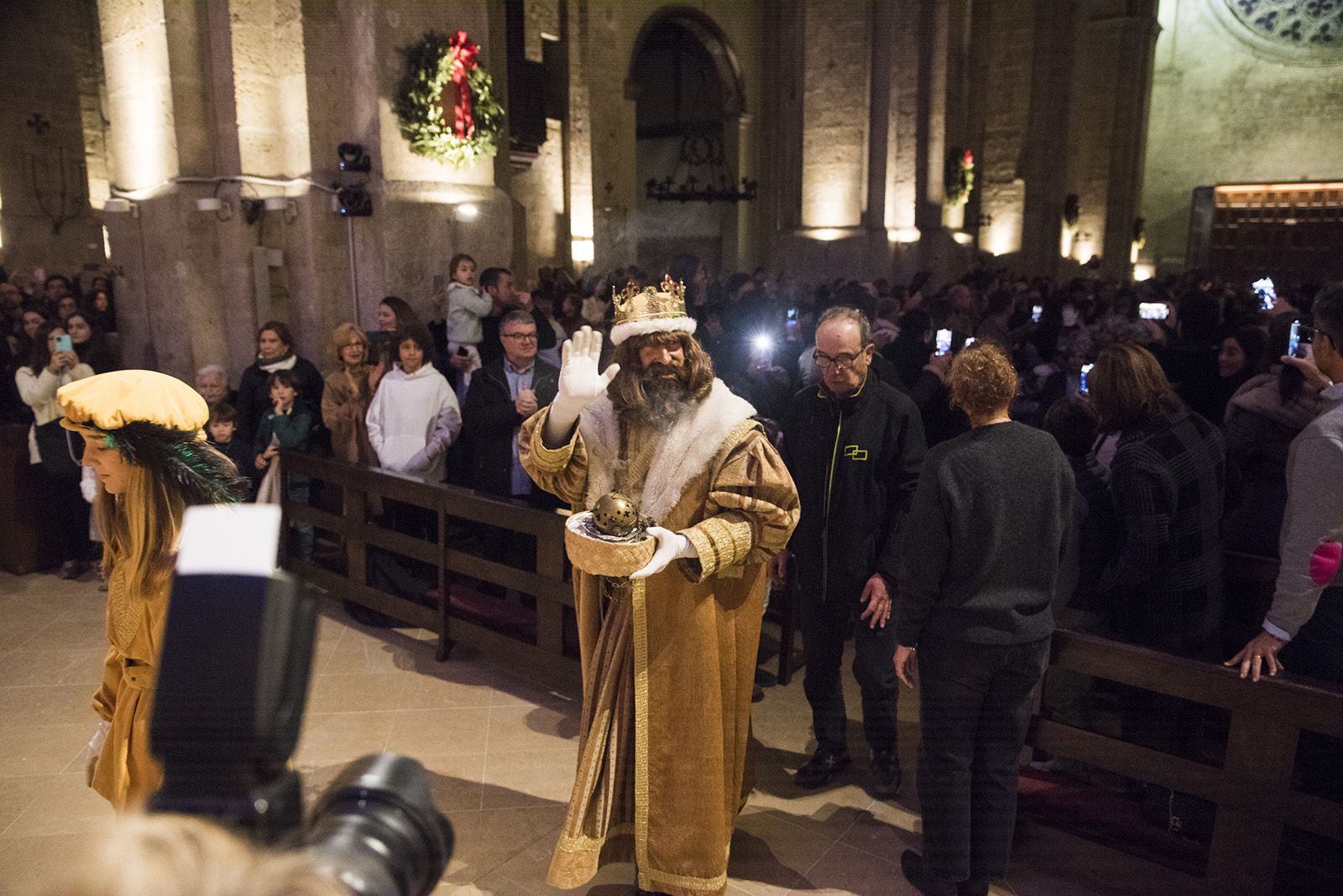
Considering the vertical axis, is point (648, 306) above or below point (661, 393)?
above

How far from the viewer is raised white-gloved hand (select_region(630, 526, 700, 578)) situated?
2686 mm

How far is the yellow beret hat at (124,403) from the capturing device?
2287 millimetres

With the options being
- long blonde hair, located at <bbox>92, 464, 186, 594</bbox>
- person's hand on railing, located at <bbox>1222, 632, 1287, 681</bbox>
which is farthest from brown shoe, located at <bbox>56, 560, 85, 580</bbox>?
person's hand on railing, located at <bbox>1222, 632, 1287, 681</bbox>

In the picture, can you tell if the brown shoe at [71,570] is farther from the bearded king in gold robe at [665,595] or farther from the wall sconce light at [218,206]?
the bearded king in gold robe at [665,595]

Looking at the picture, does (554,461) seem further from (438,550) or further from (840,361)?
(438,550)

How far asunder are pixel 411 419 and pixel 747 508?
3.35 m

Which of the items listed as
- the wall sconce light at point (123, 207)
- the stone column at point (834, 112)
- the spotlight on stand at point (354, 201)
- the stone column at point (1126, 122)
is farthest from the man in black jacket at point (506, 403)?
the stone column at point (1126, 122)

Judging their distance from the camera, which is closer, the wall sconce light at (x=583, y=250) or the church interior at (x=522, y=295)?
the church interior at (x=522, y=295)

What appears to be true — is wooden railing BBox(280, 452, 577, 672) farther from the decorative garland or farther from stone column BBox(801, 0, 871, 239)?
the decorative garland

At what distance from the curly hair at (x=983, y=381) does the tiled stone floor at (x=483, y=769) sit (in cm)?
Answer: 168

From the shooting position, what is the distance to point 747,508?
2.88m

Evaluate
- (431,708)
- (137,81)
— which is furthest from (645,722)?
(137,81)

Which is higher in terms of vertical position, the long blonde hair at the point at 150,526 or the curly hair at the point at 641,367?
the curly hair at the point at 641,367

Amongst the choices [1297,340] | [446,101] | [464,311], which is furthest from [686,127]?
[1297,340]
